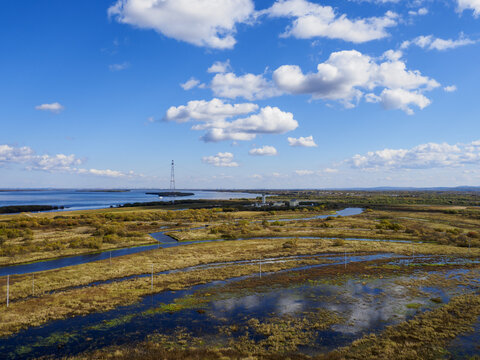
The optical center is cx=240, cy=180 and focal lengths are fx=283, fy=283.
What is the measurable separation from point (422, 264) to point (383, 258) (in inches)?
224

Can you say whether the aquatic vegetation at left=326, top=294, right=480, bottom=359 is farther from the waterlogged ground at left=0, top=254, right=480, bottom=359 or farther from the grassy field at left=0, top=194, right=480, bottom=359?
the waterlogged ground at left=0, top=254, right=480, bottom=359

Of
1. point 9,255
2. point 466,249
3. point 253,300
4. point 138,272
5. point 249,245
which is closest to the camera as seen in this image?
point 253,300

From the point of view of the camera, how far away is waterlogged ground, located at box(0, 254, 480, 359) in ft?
65.4

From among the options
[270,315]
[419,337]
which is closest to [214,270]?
[270,315]

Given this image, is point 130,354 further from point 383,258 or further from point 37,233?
point 37,233

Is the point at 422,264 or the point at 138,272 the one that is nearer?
the point at 138,272

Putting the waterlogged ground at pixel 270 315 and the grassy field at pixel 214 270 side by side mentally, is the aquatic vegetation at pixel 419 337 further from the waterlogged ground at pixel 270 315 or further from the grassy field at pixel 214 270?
the waterlogged ground at pixel 270 315

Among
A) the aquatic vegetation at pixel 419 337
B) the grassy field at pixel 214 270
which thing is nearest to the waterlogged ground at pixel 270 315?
the grassy field at pixel 214 270

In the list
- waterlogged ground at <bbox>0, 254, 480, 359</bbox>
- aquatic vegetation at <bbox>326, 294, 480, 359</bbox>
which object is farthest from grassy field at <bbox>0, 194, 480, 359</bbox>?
waterlogged ground at <bbox>0, 254, 480, 359</bbox>

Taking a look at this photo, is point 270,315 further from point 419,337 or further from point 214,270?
point 214,270

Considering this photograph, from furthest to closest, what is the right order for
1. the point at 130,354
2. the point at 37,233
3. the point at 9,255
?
the point at 37,233, the point at 9,255, the point at 130,354

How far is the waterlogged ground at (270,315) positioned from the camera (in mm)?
19922

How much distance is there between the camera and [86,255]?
48125mm

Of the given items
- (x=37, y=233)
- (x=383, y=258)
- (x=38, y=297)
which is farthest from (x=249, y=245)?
(x=37, y=233)
